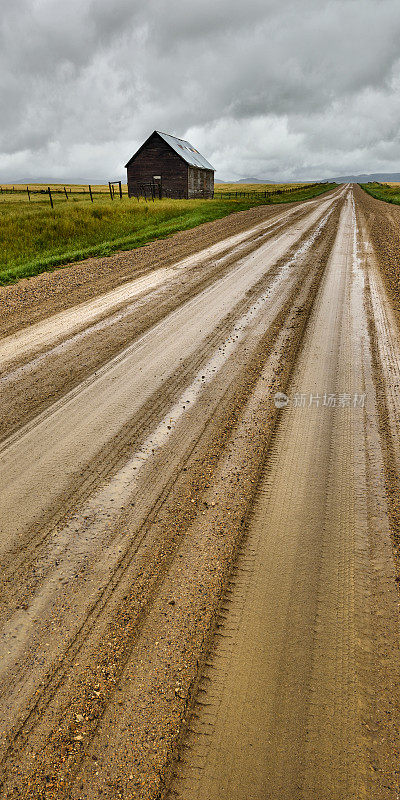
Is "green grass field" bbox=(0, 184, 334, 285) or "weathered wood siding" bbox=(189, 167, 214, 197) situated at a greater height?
"weathered wood siding" bbox=(189, 167, 214, 197)

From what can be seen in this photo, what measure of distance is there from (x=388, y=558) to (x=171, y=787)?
1.79 m

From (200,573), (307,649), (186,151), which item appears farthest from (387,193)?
(307,649)

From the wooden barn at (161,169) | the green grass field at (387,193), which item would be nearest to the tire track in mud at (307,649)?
the green grass field at (387,193)

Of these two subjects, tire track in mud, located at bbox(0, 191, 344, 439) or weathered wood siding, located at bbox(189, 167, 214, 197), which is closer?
tire track in mud, located at bbox(0, 191, 344, 439)

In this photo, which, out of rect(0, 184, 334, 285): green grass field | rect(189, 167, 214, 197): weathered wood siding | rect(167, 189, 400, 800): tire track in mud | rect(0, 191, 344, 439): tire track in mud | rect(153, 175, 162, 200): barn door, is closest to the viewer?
rect(167, 189, 400, 800): tire track in mud

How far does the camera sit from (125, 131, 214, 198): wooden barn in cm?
3803

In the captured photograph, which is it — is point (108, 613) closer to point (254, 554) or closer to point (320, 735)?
point (254, 554)

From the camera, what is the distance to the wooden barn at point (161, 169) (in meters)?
38.0

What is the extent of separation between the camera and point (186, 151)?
41844mm

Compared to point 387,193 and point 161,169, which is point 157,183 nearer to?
point 161,169

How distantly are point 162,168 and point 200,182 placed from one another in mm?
6101

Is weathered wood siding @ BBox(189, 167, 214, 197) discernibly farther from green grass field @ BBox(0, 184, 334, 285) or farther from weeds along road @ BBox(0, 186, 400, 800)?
weeds along road @ BBox(0, 186, 400, 800)

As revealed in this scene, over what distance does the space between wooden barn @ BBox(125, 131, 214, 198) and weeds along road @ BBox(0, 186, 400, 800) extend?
3754 centimetres

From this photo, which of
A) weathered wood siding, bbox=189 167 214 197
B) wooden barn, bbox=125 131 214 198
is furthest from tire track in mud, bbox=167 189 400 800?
weathered wood siding, bbox=189 167 214 197
